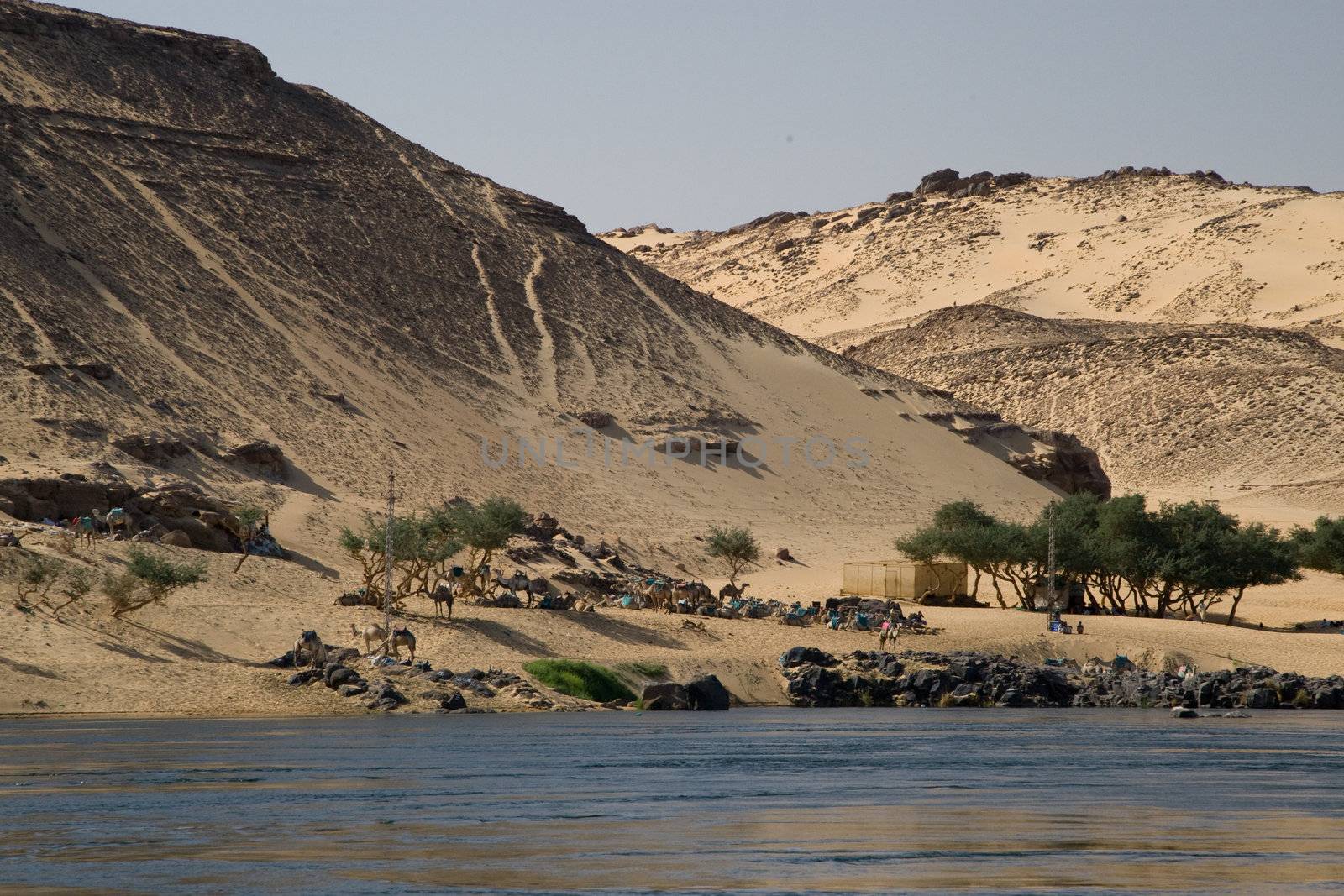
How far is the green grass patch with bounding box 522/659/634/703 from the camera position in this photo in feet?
143

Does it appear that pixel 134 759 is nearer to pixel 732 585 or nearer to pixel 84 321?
pixel 732 585

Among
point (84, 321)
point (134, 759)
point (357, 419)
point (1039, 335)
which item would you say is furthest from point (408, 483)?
point (1039, 335)

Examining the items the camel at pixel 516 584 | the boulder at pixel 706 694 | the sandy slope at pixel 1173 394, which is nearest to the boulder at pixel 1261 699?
Result: the boulder at pixel 706 694

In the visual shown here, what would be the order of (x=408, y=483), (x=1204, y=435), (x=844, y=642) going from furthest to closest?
1. (x=1204, y=435)
2. (x=408, y=483)
3. (x=844, y=642)

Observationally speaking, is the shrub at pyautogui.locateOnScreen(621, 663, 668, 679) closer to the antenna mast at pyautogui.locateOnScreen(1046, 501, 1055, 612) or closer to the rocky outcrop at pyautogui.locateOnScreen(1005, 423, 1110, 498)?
the antenna mast at pyautogui.locateOnScreen(1046, 501, 1055, 612)

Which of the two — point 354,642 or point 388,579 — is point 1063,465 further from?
point 354,642

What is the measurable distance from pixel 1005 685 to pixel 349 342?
4651 cm

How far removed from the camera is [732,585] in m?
60.4

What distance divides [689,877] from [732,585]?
44.0 metres

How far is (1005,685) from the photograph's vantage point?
47156 millimetres

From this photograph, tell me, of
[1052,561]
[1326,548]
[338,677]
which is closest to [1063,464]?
[1326,548]

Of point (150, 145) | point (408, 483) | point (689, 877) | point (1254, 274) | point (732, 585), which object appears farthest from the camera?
point (1254, 274)

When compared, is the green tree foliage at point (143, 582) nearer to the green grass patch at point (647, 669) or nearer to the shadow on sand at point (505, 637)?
the shadow on sand at point (505, 637)

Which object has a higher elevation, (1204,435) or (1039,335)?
(1039,335)
